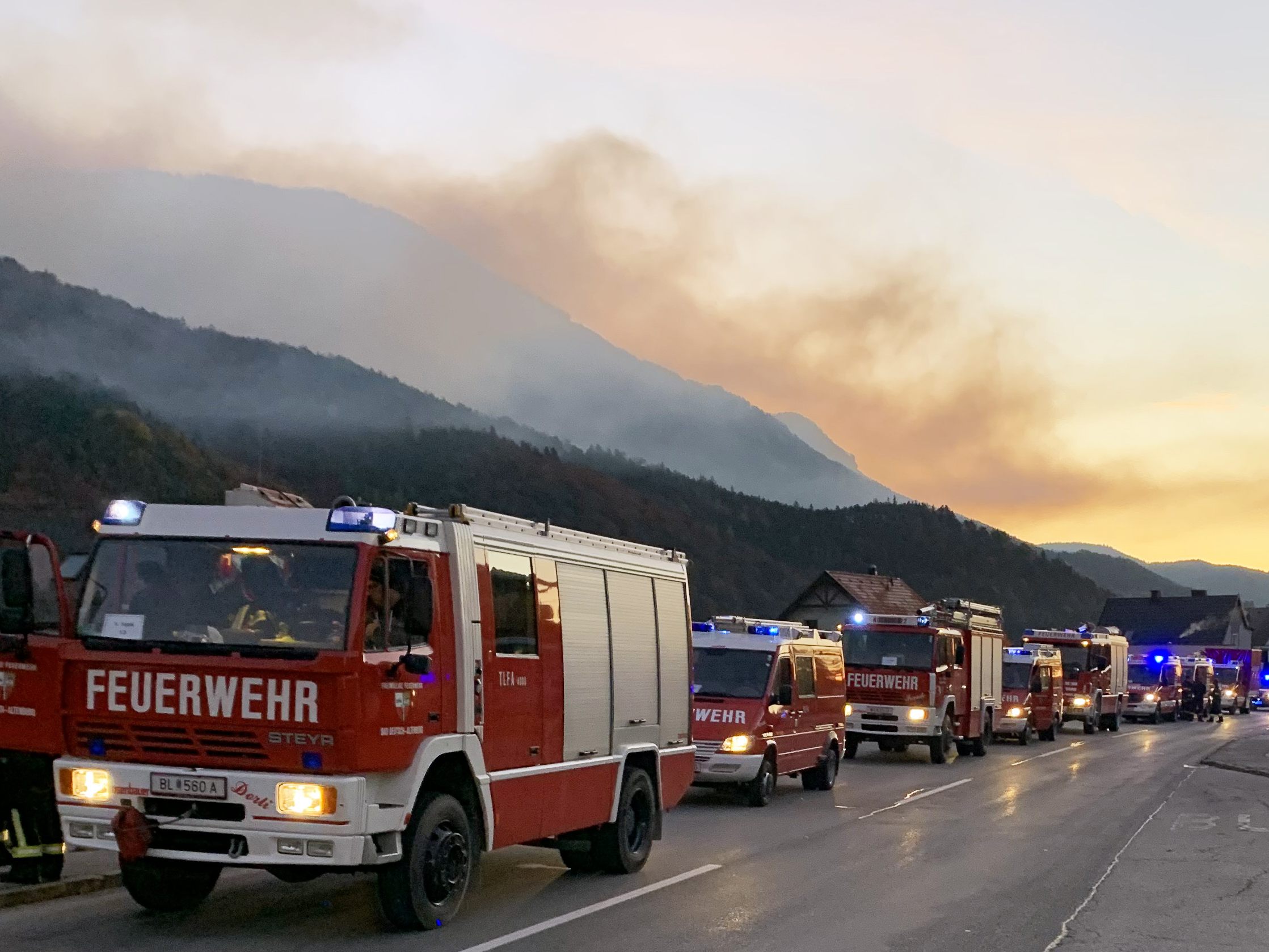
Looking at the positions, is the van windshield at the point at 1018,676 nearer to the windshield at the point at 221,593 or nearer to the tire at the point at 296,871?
the tire at the point at 296,871

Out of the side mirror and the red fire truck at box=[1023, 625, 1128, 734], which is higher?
the side mirror

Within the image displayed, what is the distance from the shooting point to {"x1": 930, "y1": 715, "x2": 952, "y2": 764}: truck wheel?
2816cm

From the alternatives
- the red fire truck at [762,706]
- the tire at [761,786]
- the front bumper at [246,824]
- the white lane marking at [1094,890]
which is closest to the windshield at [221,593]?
the front bumper at [246,824]

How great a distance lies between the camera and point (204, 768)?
8375 mm

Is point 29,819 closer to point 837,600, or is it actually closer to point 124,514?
point 124,514

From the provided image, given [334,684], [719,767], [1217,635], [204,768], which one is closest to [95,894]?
[204,768]

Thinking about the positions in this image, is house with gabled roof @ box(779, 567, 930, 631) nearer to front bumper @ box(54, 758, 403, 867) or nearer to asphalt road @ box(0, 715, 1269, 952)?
asphalt road @ box(0, 715, 1269, 952)

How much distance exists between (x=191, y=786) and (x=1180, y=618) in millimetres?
132753

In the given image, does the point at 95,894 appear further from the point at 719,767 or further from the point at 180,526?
the point at 719,767

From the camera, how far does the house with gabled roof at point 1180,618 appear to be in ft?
417

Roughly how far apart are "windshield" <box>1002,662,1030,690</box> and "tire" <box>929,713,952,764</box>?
8.45 meters

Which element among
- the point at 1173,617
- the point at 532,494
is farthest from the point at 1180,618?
the point at 532,494

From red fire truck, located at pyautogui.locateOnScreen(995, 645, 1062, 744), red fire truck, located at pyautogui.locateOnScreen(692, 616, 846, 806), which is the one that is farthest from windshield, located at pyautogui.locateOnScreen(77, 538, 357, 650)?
red fire truck, located at pyautogui.locateOnScreen(995, 645, 1062, 744)

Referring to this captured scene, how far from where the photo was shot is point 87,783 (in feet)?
28.2
